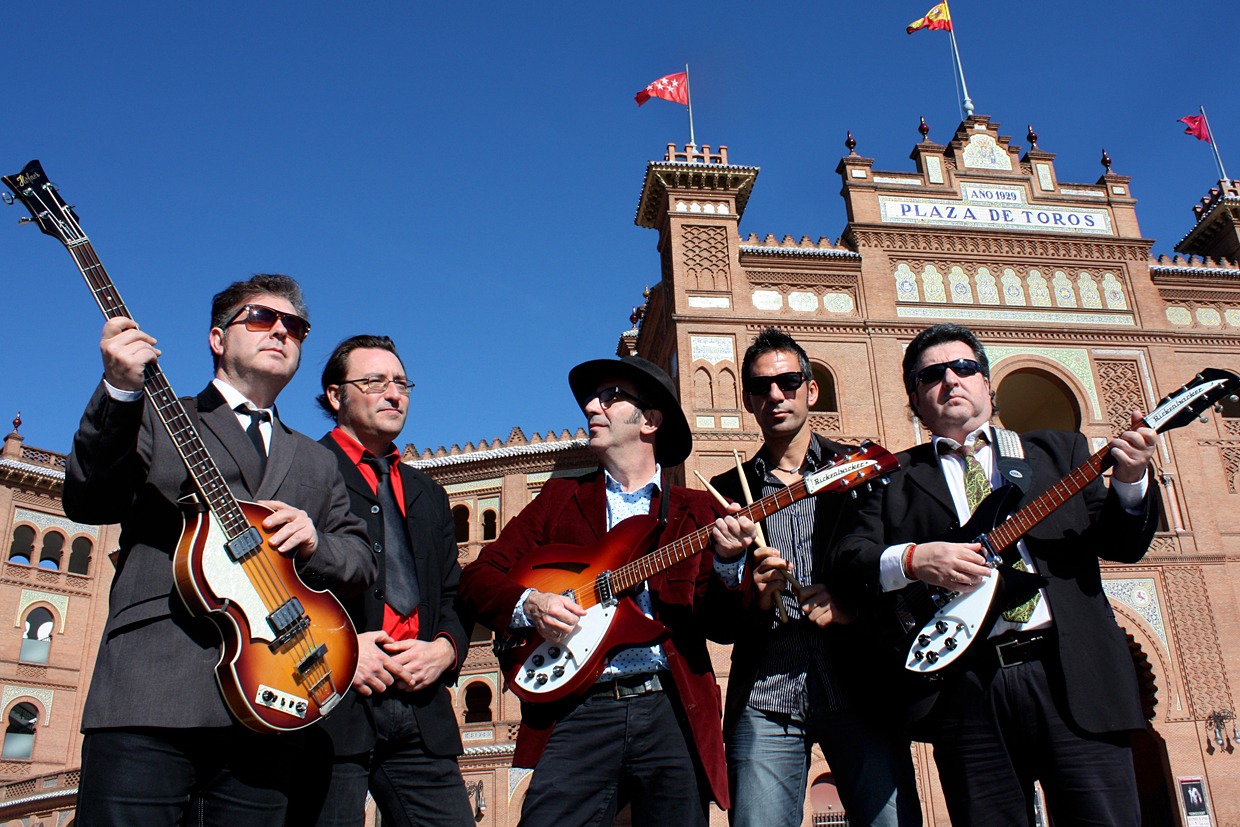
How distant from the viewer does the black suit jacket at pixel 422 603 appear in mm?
3367

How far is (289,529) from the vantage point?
2939 millimetres

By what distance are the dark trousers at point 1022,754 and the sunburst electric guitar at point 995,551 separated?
169 mm

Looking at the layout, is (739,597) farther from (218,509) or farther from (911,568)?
(218,509)

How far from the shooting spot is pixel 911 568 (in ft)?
11.0

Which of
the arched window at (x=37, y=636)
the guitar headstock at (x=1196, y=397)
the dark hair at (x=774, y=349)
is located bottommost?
the guitar headstock at (x=1196, y=397)

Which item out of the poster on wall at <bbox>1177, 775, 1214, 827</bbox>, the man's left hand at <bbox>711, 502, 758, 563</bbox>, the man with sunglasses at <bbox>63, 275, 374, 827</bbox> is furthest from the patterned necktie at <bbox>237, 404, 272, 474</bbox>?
the poster on wall at <bbox>1177, 775, 1214, 827</bbox>

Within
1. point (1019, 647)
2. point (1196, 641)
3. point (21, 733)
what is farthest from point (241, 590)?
point (21, 733)

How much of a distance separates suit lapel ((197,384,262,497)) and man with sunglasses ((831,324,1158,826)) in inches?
84.9

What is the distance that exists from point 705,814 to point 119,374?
2.46 meters

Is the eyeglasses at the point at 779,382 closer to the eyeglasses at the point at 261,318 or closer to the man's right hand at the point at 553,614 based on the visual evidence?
the man's right hand at the point at 553,614

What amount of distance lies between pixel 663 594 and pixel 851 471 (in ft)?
2.93

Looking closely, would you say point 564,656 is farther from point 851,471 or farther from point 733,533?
point 851,471

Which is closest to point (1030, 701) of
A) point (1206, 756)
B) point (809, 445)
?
point (809, 445)

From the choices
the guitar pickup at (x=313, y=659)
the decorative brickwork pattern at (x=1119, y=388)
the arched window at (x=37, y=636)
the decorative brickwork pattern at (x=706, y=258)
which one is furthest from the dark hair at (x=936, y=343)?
the arched window at (x=37, y=636)
